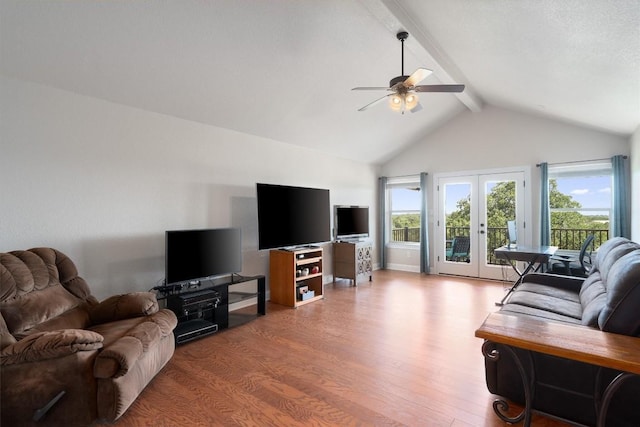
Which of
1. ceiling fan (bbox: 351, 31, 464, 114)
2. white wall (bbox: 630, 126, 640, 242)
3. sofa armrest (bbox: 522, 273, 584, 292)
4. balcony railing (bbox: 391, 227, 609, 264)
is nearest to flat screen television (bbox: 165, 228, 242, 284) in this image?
ceiling fan (bbox: 351, 31, 464, 114)

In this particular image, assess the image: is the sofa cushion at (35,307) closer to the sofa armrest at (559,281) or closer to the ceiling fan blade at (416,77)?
the ceiling fan blade at (416,77)

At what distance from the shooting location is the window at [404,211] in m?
6.79

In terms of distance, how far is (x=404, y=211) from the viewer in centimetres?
697

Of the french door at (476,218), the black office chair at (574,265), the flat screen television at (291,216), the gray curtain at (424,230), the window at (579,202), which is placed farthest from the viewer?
the gray curtain at (424,230)

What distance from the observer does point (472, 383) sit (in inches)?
90.8

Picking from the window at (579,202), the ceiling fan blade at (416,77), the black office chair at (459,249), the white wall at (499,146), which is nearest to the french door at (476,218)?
the black office chair at (459,249)

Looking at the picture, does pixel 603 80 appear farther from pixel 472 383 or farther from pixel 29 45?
pixel 29 45

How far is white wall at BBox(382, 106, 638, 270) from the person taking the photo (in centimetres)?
493

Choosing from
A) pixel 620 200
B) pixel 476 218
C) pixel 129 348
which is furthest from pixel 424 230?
pixel 129 348

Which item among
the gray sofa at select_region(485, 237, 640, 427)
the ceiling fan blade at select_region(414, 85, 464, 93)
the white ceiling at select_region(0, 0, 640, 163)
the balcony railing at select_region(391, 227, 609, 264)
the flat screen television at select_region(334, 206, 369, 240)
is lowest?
the gray sofa at select_region(485, 237, 640, 427)

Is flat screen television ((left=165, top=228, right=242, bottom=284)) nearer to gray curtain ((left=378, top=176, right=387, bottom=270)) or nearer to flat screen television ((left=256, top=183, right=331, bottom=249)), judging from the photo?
flat screen television ((left=256, top=183, right=331, bottom=249))

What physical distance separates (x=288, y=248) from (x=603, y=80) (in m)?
4.13

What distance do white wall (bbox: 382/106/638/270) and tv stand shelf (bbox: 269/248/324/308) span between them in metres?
2.91

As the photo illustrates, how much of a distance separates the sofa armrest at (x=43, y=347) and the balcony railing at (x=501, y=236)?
616cm
